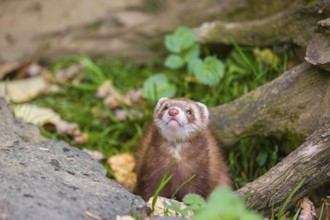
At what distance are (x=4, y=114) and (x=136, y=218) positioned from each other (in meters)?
1.88

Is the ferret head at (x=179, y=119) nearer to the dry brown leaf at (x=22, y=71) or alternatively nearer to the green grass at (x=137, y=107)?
the green grass at (x=137, y=107)

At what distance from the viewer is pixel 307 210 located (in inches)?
167

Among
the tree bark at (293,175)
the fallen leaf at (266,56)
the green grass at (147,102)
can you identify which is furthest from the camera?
the fallen leaf at (266,56)

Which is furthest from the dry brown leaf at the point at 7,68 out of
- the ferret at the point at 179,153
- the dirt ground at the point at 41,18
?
the ferret at the point at 179,153

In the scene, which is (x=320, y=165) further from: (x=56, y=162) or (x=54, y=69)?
(x=54, y=69)

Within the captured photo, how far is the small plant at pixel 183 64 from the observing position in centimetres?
557

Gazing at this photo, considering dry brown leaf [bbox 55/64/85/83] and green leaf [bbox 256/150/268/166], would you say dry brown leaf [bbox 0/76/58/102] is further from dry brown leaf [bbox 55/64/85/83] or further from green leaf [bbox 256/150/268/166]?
green leaf [bbox 256/150/268/166]

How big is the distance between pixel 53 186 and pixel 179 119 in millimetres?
1291

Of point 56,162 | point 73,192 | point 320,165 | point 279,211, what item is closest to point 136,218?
point 73,192

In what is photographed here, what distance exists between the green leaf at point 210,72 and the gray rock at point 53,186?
170 centimetres

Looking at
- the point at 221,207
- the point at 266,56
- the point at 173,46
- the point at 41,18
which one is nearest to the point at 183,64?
the point at 173,46

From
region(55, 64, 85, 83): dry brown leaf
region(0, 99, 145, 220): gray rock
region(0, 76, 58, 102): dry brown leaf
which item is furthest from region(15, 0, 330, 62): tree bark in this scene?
region(0, 99, 145, 220): gray rock

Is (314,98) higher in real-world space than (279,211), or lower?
higher

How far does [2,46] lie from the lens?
24.3 feet
